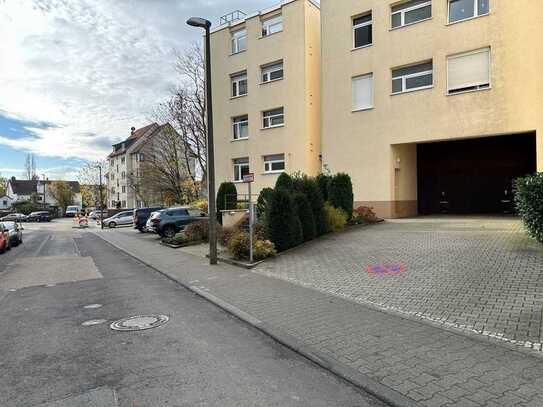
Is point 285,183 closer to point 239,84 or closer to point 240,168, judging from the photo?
point 240,168

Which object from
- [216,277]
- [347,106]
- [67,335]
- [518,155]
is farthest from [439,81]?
[67,335]

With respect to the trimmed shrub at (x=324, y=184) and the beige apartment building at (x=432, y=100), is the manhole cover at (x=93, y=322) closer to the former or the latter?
the trimmed shrub at (x=324, y=184)

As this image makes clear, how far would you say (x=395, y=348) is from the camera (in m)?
4.83

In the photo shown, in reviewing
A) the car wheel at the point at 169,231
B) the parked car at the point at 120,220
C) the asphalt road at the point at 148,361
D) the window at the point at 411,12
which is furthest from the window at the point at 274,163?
the parked car at the point at 120,220

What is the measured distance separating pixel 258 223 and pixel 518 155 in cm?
1406

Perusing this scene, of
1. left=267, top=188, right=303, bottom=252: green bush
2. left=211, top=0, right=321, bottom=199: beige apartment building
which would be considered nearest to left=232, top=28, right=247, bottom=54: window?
left=211, top=0, right=321, bottom=199: beige apartment building

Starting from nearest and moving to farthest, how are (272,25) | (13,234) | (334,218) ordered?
1. (334,218)
2. (13,234)
3. (272,25)

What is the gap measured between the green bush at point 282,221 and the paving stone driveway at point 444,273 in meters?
0.52

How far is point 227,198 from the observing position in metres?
23.6

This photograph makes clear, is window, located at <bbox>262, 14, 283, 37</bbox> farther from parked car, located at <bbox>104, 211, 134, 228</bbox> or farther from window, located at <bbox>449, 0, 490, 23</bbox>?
parked car, located at <bbox>104, 211, 134, 228</bbox>

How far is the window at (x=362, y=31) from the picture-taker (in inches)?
791

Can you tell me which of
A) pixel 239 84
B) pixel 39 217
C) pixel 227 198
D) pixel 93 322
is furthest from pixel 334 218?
pixel 39 217

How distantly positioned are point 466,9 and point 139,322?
59.1 ft

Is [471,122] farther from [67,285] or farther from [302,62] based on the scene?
[67,285]
